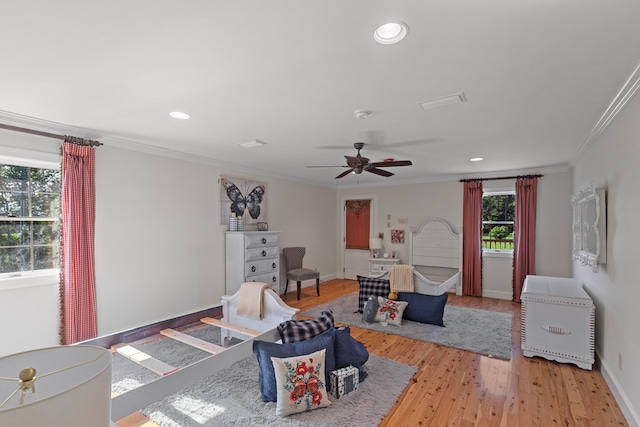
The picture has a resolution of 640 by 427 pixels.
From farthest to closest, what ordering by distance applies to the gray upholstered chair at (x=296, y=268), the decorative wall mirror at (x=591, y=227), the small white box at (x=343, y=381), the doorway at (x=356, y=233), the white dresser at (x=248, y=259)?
1. the doorway at (x=356, y=233)
2. the gray upholstered chair at (x=296, y=268)
3. the white dresser at (x=248, y=259)
4. the decorative wall mirror at (x=591, y=227)
5. the small white box at (x=343, y=381)

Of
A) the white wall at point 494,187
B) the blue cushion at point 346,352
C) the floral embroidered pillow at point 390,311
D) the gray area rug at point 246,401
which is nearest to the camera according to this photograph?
the gray area rug at point 246,401

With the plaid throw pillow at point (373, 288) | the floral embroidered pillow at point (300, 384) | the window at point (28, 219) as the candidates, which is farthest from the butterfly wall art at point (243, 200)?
the floral embroidered pillow at point (300, 384)

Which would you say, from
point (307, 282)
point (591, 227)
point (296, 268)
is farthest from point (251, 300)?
point (591, 227)

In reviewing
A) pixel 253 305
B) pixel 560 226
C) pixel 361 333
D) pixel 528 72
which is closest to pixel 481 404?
pixel 361 333

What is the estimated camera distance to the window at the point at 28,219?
3.01 m

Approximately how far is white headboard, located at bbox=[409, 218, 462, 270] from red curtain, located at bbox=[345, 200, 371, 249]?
3.82 feet

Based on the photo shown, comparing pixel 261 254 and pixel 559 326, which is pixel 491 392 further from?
pixel 261 254

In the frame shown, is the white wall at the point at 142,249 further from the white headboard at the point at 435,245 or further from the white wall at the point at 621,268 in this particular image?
the white wall at the point at 621,268

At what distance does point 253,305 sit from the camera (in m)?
3.18

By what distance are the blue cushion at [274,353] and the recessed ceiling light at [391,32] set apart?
216 centimetres

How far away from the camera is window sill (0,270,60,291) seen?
9.54 ft

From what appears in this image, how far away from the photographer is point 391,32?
1.57 m

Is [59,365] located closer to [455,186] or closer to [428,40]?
[428,40]

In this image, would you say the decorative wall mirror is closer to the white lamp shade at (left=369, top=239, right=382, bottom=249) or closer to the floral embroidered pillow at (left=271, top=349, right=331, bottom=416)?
the floral embroidered pillow at (left=271, top=349, right=331, bottom=416)
